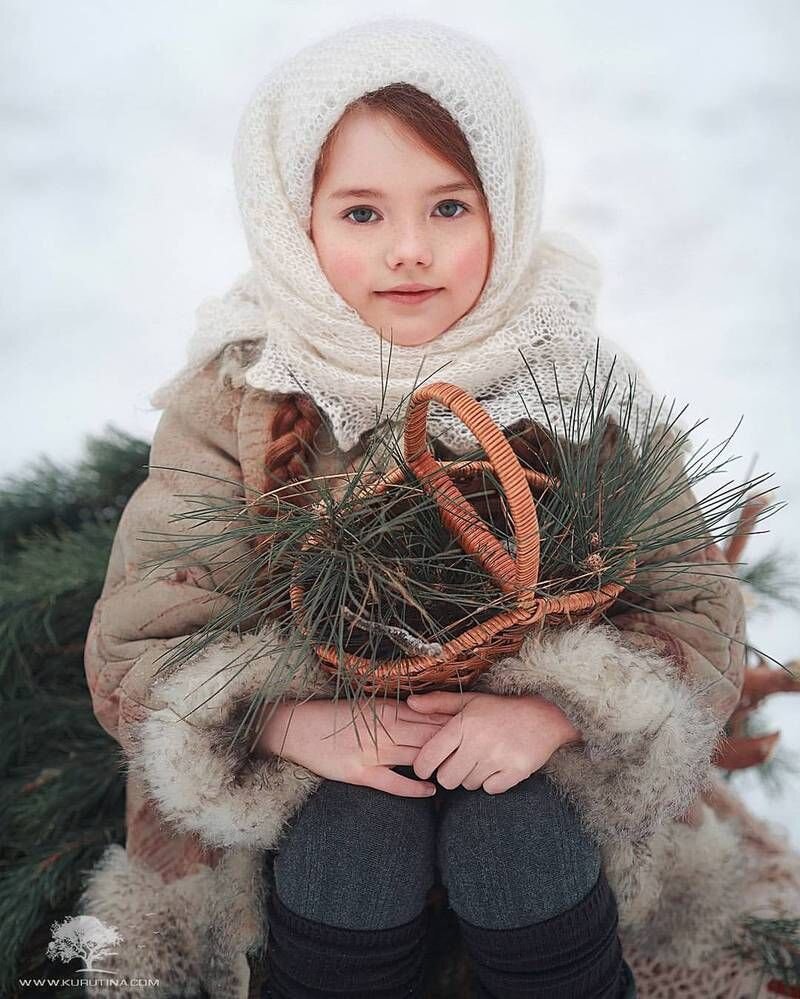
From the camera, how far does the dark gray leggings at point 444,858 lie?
0.81 meters

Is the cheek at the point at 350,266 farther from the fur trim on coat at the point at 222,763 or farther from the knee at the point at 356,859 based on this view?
the knee at the point at 356,859

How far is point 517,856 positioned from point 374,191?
0.62 meters

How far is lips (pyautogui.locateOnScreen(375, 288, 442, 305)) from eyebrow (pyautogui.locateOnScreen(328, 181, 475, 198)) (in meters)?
0.09

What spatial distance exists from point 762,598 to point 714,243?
3.40ft

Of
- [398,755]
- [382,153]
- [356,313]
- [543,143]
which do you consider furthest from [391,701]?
[543,143]

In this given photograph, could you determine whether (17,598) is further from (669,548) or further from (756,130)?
(756,130)

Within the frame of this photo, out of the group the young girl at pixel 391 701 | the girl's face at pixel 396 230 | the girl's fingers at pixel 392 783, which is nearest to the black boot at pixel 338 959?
the young girl at pixel 391 701

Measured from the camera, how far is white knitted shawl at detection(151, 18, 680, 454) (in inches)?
37.6

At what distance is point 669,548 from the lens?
0.99 metres

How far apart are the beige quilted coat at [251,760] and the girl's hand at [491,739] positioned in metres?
0.02

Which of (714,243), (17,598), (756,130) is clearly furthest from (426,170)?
(756,130)

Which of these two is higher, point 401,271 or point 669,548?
point 401,271

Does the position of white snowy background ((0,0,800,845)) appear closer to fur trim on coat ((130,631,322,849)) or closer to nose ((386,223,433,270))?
nose ((386,223,433,270))

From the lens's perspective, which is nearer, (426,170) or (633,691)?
(633,691)
